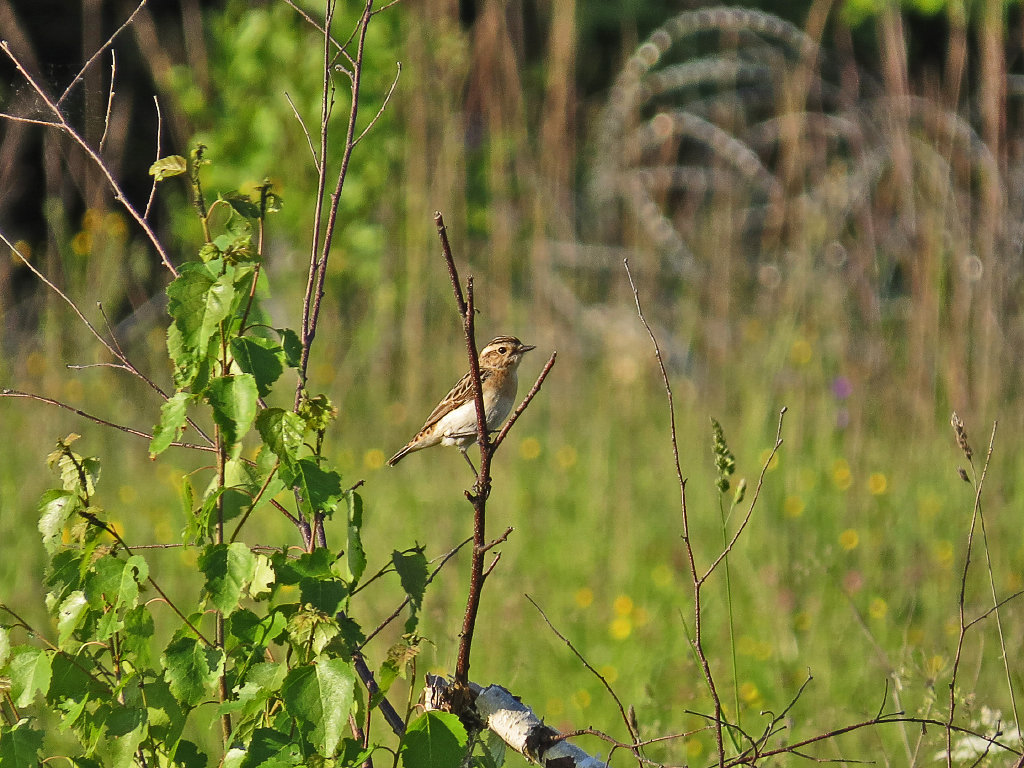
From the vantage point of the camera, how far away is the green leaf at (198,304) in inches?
60.6

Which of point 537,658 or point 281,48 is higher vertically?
point 281,48

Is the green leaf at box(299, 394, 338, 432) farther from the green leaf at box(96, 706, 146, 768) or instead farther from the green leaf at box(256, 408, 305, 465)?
the green leaf at box(96, 706, 146, 768)

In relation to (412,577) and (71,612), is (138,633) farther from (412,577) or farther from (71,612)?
(412,577)

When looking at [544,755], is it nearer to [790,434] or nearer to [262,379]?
[262,379]

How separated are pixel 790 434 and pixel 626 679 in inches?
70.7

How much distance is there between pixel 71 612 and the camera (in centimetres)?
165

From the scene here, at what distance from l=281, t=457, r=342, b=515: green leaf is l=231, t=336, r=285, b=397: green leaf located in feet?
0.36

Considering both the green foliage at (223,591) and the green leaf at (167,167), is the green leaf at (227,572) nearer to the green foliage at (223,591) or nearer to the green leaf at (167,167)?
the green foliage at (223,591)

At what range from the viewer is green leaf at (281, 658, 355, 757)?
4.81 ft

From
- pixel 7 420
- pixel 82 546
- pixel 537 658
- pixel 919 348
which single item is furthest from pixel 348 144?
pixel 7 420

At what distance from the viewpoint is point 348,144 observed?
1.79m

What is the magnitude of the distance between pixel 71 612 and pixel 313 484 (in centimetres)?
41

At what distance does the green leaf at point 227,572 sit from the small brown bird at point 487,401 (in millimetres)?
1878

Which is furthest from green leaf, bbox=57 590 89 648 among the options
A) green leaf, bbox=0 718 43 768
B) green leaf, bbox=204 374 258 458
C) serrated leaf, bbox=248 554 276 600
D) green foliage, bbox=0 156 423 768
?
green leaf, bbox=204 374 258 458
